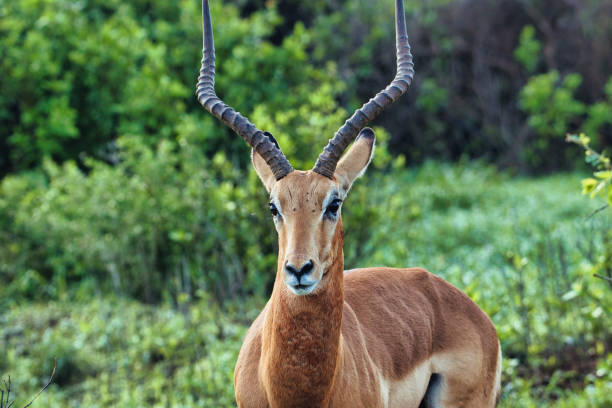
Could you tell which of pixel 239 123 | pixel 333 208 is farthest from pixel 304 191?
pixel 239 123

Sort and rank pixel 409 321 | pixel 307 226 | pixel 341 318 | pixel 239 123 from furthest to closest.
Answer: pixel 409 321, pixel 239 123, pixel 341 318, pixel 307 226

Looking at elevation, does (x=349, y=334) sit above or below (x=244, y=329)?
above

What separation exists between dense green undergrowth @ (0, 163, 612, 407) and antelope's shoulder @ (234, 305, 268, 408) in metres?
1.70

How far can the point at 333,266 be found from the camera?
314 centimetres

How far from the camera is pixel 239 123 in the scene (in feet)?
10.9

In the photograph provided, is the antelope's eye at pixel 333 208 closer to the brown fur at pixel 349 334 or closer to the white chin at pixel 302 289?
the brown fur at pixel 349 334

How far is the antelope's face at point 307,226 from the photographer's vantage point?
2828 mm

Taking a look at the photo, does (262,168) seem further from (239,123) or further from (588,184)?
(588,184)

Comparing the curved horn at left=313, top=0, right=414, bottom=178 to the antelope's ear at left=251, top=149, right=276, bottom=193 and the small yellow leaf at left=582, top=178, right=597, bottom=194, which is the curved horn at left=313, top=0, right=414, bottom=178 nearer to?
the antelope's ear at left=251, top=149, right=276, bottom=193

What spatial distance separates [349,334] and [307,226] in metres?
0.83

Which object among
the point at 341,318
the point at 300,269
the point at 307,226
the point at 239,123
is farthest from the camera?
the point at 239,123

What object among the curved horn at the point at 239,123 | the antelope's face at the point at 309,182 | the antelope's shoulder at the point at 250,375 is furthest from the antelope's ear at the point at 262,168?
the antelope's shoulder at the point at 250,375

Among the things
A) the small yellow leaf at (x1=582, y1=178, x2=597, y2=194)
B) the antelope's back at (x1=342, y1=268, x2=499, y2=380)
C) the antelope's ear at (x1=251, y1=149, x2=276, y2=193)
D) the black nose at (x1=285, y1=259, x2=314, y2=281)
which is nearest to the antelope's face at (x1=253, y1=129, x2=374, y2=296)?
the black nose at (x1=285, y1=259, x2=314, y2=281)

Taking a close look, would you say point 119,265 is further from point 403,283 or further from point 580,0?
point 580,0
